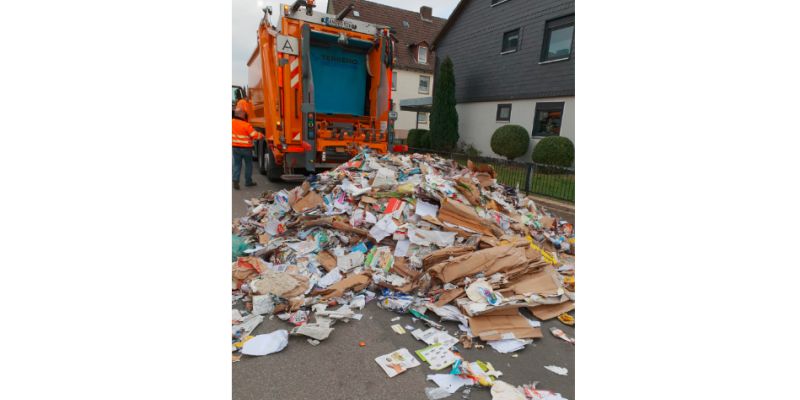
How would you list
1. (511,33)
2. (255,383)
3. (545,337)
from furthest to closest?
(511,33), (545,337), (255,383)

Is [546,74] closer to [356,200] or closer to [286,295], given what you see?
Answer: [356,200]

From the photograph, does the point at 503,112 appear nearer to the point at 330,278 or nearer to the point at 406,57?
the point at 406,57

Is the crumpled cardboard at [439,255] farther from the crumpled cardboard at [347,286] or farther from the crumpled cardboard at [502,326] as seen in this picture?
the crumpled cardboard at [502,326]

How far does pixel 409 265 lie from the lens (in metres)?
3.91

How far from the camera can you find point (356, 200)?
16.7 ft

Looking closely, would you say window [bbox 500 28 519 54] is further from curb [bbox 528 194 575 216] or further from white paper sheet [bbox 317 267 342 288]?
white paper sheet [bbox 317 267 342 288]

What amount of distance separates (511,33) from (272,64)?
37.0 ft

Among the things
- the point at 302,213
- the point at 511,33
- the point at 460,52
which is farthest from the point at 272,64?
the point at 460,52

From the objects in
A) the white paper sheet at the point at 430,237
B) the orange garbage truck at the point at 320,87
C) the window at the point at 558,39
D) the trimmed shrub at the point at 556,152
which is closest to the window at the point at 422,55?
the window at the point at 558,39

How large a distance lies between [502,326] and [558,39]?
12911mm

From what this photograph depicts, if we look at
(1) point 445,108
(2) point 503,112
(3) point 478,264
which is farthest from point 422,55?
(3) point 478,264

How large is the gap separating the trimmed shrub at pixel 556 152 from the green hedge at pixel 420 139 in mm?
6436

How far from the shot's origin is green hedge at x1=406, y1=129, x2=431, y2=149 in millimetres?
17342

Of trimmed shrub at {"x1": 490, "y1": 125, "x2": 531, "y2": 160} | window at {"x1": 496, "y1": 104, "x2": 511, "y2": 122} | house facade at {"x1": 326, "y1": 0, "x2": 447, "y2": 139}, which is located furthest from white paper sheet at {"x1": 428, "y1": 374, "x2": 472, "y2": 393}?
house facade at {"x1": 326, "y1": 0, "x2": 447, "y2": 139}
